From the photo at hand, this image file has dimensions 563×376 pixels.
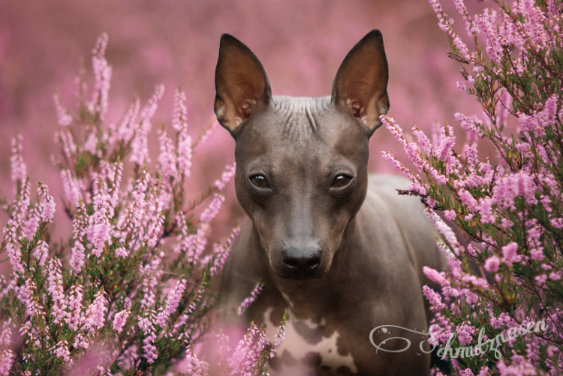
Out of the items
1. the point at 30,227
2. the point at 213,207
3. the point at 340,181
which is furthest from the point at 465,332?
the point at 30,227

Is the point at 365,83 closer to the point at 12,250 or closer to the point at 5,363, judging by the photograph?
the point at 12,250

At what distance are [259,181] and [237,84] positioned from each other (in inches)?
17.9

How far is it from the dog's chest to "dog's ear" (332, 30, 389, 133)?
0.82 metres

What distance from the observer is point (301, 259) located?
2.00m

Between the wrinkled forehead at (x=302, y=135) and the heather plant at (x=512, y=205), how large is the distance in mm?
212

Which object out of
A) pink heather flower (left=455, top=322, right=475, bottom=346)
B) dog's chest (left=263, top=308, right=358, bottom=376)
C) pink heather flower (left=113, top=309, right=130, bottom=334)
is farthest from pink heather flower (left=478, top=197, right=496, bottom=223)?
pink heather flower (left=113, top=309, right=130, bottom=334)

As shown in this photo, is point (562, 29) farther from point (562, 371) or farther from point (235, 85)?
point (235, 85)

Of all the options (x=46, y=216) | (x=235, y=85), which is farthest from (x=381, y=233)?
(x=46, y=216)

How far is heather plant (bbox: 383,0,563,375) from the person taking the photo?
1.69 metres

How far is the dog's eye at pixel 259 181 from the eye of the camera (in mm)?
2199

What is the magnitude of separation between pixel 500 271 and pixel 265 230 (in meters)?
0.85

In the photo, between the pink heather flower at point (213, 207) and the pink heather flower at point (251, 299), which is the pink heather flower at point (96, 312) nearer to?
the pink heather flower at point (251, 299)

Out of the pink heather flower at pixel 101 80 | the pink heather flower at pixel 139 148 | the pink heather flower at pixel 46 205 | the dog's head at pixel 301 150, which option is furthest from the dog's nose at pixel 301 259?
the pink heather flower at pixel 101 80

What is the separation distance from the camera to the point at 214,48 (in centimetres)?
547
